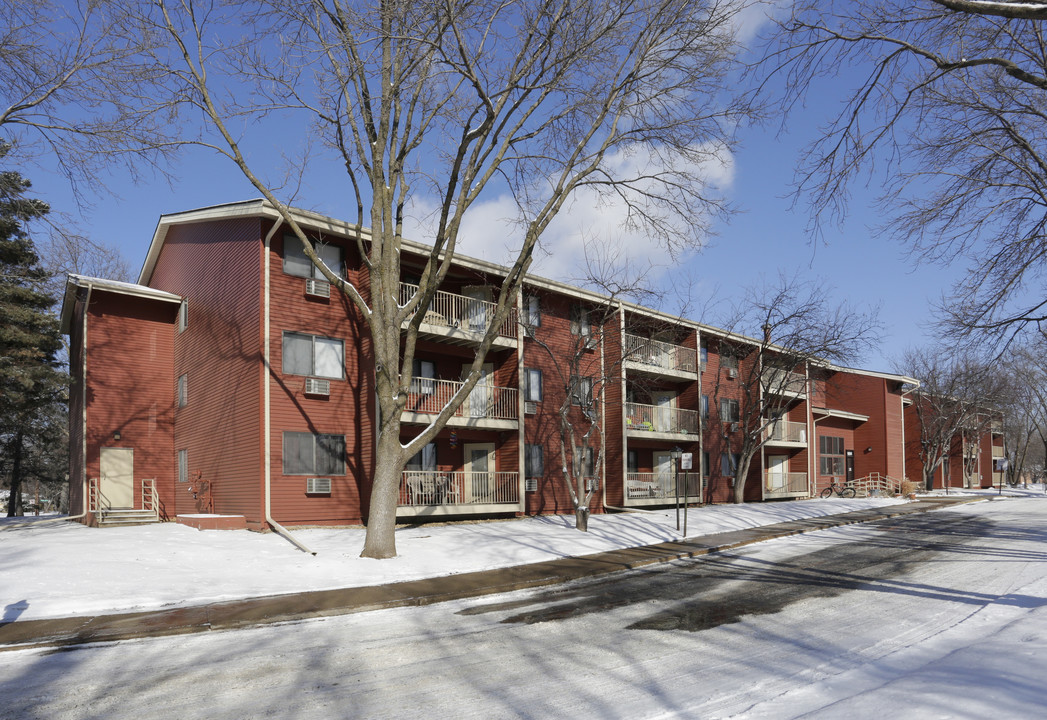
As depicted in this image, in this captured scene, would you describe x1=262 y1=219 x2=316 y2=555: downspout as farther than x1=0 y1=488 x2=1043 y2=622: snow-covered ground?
Yes

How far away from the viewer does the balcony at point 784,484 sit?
37.7 meters

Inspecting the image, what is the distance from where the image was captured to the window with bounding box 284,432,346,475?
2009 centimetres

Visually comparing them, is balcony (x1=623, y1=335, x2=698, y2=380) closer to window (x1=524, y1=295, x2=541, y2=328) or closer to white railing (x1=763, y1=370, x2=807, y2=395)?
white railing (x1=763, y1=370, x2=807, y2=395)

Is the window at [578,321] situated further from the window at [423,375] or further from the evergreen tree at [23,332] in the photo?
the evergreen tree at [23,332]

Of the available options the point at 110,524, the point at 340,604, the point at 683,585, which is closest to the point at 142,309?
the point at 110,524

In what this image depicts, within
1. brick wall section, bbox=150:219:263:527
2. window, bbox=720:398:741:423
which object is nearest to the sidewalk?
brick wall section, bbox=150:219:263:527

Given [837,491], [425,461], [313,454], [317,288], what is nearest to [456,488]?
[425,461]

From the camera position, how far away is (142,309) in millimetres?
25891

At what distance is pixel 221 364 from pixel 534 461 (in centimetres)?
1084

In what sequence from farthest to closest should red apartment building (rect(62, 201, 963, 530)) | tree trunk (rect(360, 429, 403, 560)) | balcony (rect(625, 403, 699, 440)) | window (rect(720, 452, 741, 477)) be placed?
window (rect(720, 452, 741, 477)) → balcony (rect(625, 403, 699, 440)) → red apartment building (rect(62, 201, 963, 530)) → tree trunk (rect(360, 429, 403, 560))

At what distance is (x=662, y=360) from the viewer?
32.0m

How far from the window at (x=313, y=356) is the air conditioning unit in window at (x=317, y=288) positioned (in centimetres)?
121

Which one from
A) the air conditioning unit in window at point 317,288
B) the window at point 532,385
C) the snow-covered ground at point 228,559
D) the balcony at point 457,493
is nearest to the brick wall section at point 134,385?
the snow-covered ground at point 228,559

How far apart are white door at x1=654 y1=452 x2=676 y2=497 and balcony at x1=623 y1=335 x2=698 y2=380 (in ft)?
11.9
